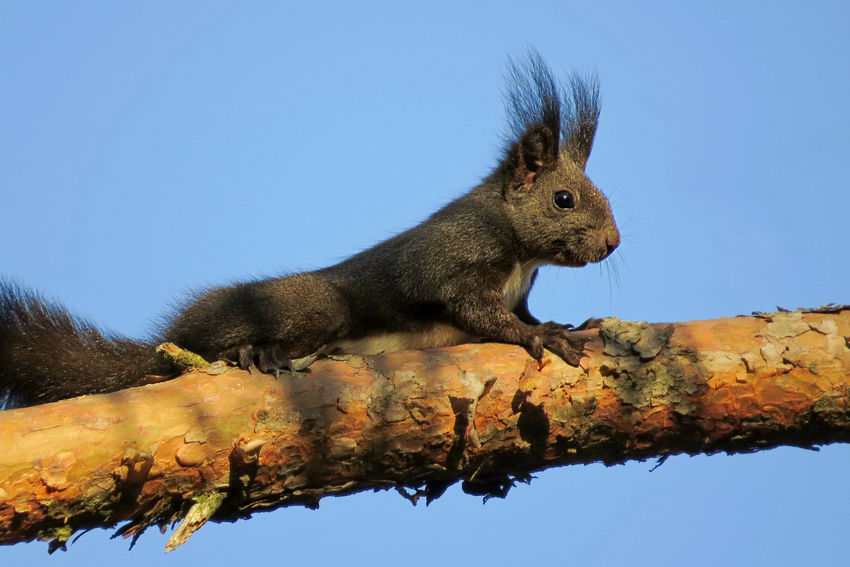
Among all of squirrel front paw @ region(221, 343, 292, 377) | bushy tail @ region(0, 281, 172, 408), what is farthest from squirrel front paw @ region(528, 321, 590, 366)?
bushy tail @ region(0, 281, 172, 408)

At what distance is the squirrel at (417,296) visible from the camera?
395cm

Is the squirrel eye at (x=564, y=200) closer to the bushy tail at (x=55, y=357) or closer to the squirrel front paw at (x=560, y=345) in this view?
the squirrel front paw at (x=560, y=345)

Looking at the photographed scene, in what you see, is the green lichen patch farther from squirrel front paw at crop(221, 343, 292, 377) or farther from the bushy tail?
the bushy tail

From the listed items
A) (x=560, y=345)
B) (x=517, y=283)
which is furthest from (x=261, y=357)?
(x=517, y=283)

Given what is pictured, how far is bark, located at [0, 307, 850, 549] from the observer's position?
2.91 m

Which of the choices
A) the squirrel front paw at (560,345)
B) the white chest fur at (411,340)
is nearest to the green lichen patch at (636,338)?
the squirrel front paw at (560,345)

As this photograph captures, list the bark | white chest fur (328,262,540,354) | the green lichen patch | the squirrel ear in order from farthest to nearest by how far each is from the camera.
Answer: the squirrel ear, white chest fur (328,262,540,354), the green lichen patch, the bark

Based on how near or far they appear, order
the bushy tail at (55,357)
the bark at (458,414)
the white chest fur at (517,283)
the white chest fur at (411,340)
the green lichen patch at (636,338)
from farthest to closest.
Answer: the white chest fur at (517,283)
the white chest fur at (411,340)
the bushy tail at (55,357)
the green lichen patch at (636,338)
the bark at (458,414)

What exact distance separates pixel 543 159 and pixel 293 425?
8.98 ft

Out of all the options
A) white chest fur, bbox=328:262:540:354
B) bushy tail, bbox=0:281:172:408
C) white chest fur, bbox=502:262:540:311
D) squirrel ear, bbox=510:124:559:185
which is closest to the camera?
bushy tail, bbox=0:281:172:408

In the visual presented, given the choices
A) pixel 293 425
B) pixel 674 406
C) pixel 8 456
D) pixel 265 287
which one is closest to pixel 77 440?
pixel 8 456

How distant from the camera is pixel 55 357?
155 inches

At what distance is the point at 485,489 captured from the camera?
357 cm

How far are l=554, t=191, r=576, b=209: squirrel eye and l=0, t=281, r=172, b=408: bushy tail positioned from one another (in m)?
2.62
